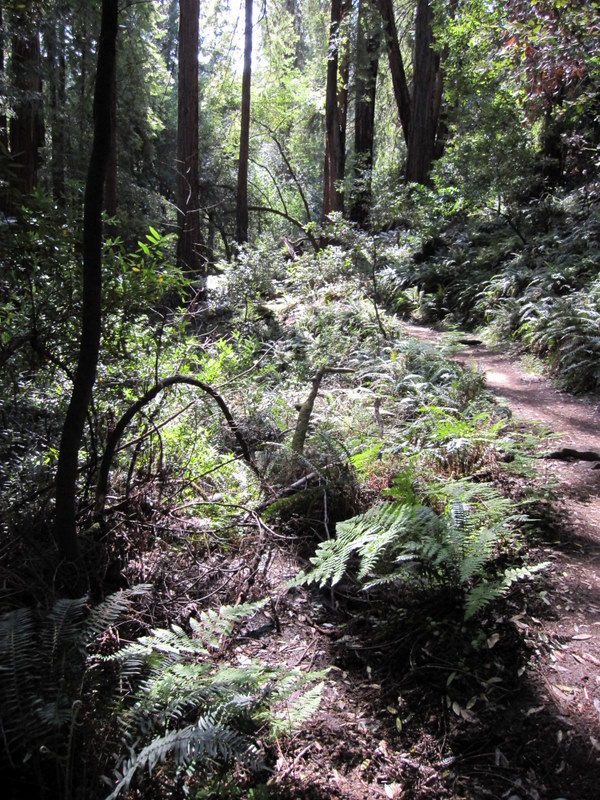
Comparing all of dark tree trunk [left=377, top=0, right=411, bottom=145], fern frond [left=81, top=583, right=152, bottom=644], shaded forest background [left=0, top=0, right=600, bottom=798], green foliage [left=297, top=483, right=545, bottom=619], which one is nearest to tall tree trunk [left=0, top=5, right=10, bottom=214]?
shaded forest background [left=0, top=0, right=600, bottom=798]

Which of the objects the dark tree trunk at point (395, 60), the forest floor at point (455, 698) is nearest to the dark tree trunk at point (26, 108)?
the forest floor at point (455, 698)

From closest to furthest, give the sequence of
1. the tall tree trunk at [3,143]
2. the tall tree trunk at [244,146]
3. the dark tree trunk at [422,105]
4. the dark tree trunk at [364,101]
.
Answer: the tall tree trunk at [3,143], the dark tree trunk at [364,101], the dark tree trunk at [422,105], the tall tree trunk at [244,146]

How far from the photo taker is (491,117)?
1102 cm

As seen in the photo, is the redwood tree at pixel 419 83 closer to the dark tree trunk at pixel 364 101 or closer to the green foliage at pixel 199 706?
the dark tree trunk at pixel 364 101

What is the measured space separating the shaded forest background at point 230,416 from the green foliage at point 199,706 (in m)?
0.01

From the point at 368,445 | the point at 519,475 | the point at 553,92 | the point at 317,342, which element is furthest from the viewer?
the point at 317,342

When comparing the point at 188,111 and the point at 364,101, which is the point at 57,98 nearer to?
the point at 188,111

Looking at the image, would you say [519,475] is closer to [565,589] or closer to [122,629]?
[565,589]

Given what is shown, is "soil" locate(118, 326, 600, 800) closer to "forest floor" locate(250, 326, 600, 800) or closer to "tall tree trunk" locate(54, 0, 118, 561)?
"forest floor" locate(250, 326, 600, 800)

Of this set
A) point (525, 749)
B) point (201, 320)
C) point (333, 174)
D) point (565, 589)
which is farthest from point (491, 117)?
point (525, 749)

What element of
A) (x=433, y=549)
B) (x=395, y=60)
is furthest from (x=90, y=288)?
(x=395, y=60)

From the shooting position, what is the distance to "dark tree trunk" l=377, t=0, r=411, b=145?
50.4ft

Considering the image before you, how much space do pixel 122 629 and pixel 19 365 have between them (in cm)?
175

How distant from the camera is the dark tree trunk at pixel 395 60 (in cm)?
1536
